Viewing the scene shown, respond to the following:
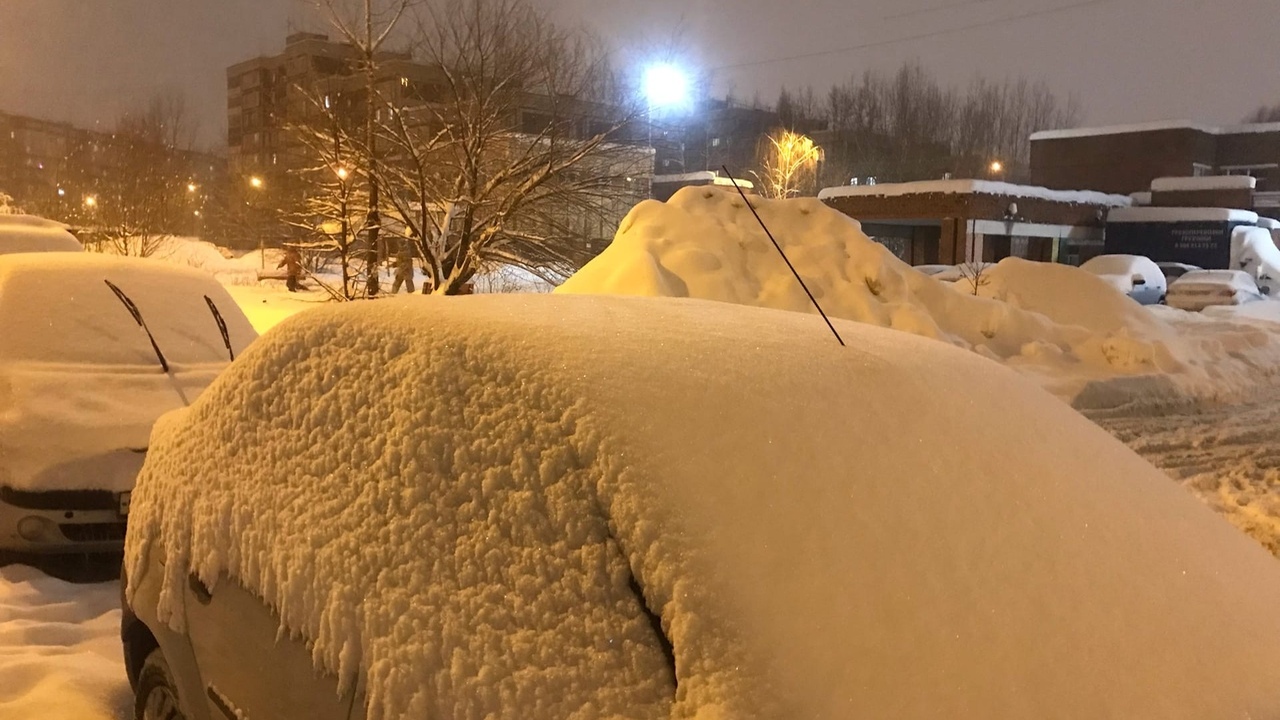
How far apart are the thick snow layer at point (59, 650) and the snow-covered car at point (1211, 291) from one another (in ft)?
78.6

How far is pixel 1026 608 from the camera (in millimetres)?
1748

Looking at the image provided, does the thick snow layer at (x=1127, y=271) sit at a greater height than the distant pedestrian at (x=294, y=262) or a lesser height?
greater

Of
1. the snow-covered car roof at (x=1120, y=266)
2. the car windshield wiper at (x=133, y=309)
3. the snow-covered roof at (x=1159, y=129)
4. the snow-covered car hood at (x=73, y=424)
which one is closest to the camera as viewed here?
the snow-covered car hood at (x=73, y=424)

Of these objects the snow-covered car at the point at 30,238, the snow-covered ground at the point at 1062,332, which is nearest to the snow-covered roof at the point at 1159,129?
the snow-covered ground at the point at 1062,332

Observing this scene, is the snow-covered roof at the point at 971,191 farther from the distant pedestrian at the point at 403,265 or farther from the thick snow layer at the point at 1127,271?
the distant pedestrian at the point at 403,265

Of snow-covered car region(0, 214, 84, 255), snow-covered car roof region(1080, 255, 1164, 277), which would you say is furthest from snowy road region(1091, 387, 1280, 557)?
snow-covered car roof region(1080, 255, 1164, 277)

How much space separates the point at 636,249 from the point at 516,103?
694cm

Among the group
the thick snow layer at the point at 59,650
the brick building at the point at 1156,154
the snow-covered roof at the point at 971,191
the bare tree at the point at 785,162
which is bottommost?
the thick snow layer at the point at 59,650

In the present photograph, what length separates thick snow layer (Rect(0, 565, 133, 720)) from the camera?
3.47 meters

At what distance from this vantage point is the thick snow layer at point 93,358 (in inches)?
184

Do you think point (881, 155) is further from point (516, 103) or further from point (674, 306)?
point (674, 306)

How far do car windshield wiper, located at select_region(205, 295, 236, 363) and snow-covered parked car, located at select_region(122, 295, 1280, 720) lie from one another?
3636 mm

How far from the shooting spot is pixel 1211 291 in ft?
74.4

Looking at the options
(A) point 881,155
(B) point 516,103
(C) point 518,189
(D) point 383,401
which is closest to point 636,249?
(C) point 518,189
